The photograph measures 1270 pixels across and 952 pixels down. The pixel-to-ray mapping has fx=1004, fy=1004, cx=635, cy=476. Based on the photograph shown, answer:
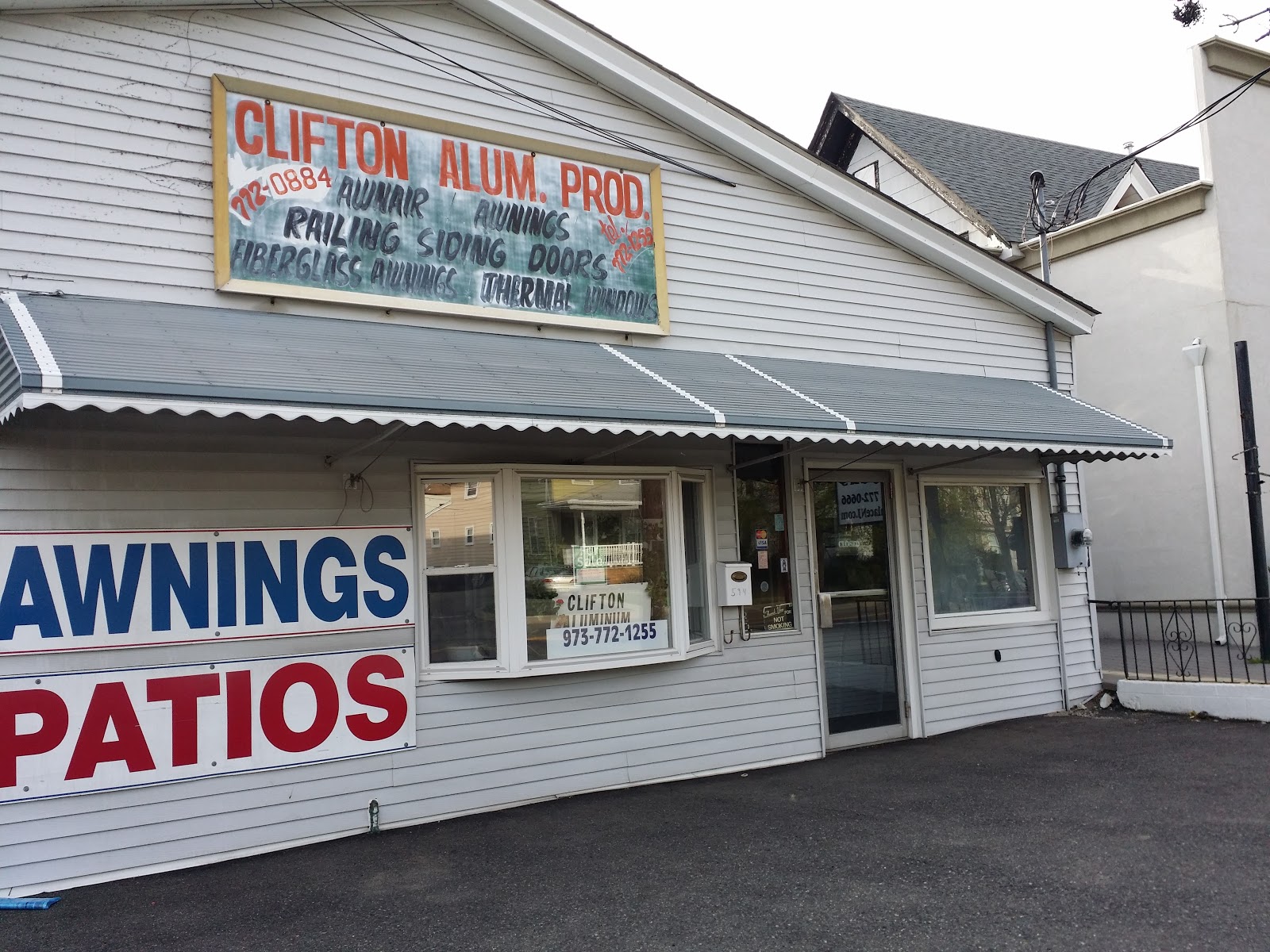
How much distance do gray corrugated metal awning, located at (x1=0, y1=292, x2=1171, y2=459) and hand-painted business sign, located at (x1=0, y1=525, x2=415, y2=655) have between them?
120 cm

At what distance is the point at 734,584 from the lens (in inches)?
302

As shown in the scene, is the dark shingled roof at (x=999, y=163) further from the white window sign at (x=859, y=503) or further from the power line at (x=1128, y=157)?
the white window sign at (x=859, y=503)

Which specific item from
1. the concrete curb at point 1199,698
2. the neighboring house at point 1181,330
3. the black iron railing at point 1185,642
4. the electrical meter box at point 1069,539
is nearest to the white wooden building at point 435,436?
the electrical meter box at point 1069,539

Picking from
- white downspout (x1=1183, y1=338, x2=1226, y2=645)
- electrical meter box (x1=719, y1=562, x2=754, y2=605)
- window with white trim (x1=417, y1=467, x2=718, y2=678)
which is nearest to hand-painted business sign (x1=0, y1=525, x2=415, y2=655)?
window with white trim (x1=417, y1=467, x2=718, y2=678)

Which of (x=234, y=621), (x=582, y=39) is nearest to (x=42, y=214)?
(x=234, y=621)

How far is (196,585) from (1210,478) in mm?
11383

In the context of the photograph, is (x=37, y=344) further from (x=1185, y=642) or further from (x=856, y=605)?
(x=1185, y=642)

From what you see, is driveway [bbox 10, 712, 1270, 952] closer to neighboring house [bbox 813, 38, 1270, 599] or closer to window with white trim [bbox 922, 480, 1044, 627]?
window with white trim [bbox 922, 480, 1044, 627]

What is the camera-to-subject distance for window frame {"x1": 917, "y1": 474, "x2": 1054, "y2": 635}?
8891 mm

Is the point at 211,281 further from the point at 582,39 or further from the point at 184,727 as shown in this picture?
the point at 582,39

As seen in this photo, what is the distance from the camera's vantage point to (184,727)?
5.69 metres

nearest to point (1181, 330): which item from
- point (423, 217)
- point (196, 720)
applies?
point (423, 217)

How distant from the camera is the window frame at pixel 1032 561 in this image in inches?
350

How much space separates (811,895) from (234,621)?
11.7 feet
